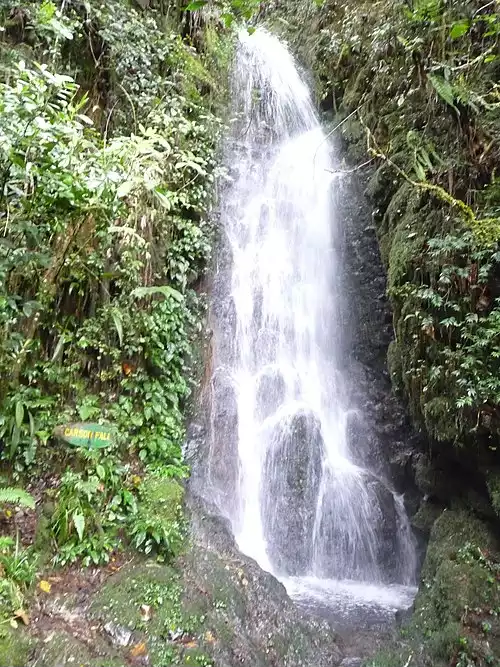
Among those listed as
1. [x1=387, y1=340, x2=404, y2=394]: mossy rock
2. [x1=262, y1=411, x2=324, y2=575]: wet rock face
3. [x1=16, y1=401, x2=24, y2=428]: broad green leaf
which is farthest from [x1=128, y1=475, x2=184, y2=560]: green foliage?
[x1=387, y1=340, x2=404, y2=394]: mossy rock

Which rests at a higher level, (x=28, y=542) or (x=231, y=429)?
(x=231, y=429)

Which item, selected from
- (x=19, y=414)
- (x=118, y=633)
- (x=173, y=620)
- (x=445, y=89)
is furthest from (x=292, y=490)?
(x=445, y=89)

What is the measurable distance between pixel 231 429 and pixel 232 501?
111 centimetres

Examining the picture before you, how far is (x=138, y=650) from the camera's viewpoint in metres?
3.84

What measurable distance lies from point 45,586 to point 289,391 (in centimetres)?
503

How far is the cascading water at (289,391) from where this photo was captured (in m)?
6.88

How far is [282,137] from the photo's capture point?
12203mm

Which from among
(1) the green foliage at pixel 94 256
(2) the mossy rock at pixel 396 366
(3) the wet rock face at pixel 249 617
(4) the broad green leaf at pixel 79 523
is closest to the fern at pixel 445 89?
(2) the mossy rock at pixel 396 366

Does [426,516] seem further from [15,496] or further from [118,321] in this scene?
[15,496]

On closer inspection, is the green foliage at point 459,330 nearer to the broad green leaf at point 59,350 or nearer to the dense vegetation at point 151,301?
the dense vegetation at point 151,301

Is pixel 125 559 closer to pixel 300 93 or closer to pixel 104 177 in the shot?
pixel 104 177

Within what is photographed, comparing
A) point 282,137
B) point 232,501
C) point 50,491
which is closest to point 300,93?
point 282,137

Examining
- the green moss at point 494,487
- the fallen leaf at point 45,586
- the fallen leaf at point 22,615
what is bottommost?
the fallen leaf at point 22,615

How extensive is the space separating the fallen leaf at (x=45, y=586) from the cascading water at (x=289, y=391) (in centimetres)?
310
